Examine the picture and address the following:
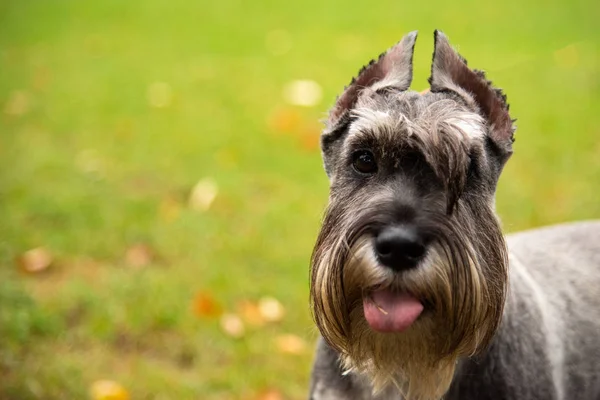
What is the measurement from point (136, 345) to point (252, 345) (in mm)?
732

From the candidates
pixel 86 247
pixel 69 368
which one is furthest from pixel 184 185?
pixel 69 368

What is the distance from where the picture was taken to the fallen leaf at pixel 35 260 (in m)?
Result: 5.07

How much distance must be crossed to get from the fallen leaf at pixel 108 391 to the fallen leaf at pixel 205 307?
0.83 meters

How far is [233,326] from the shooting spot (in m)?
4.63

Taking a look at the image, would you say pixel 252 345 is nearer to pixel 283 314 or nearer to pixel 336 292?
pixel 283 314

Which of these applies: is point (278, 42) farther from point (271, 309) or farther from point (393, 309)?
point (393, 309)

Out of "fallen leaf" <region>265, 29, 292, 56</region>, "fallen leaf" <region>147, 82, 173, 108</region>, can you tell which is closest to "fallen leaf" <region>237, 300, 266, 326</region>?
"fallen leaf" <region>147, 82, 173, 108</region>

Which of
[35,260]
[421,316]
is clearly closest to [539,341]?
[421,316]

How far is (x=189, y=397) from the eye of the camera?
406 centimetres

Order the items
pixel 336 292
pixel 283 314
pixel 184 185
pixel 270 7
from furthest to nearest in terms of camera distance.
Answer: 1. pixel 270 7
2. pixel 184 185
3. pixel 283 314
4. pixel 336 292

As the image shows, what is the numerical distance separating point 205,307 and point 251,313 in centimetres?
31

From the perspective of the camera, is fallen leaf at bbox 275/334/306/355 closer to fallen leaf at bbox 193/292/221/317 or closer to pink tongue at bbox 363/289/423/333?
fallen leaf at bbox 193/292/221/317

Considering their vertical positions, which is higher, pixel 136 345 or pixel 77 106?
pixel 77 106

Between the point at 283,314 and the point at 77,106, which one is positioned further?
the point at 77,106
